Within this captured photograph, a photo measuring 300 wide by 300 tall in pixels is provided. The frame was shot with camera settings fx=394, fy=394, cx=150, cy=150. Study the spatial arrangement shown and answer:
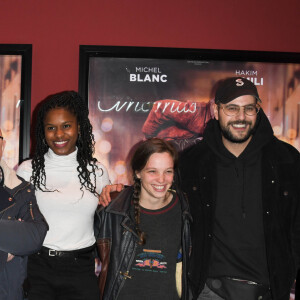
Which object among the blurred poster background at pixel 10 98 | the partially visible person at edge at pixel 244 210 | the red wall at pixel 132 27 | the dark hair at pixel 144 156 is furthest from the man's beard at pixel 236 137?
the blurred poster background at pixel 10 98

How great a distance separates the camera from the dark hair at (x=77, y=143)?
2355 mm

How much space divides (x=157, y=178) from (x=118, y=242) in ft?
1.39

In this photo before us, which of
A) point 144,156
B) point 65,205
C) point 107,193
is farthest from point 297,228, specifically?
point 65,205

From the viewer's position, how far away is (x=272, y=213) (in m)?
2.19

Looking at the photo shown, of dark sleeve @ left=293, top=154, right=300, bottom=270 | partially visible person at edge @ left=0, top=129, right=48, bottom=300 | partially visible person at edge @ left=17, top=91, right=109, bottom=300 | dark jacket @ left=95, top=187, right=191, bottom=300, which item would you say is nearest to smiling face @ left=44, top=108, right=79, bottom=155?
partially visible person at edge @ left=17, top=91, right=109, bottom=300

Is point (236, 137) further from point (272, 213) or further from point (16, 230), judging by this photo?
point (16, 230)

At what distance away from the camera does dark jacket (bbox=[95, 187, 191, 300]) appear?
2166 mm

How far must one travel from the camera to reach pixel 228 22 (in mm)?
3312

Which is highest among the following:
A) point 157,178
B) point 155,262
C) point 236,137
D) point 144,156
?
point 236,137

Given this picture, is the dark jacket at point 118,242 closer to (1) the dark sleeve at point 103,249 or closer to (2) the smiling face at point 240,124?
(1) the dark sleeve at point 103,249

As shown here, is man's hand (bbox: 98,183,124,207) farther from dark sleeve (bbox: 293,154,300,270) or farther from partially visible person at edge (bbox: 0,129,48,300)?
dark sleeve (bbox: 293,154,300,270)

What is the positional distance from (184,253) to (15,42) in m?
2.20

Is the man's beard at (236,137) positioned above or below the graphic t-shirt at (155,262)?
above

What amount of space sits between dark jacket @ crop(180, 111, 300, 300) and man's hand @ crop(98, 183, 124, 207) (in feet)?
1.44
